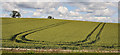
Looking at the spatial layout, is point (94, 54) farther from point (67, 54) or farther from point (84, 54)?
point (67, 54)

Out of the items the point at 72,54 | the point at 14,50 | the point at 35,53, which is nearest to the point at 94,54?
the point at 72,54

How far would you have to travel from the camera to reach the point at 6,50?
10570mm

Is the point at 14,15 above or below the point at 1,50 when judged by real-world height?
below

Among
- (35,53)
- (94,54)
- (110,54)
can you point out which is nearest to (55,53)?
(35,53)

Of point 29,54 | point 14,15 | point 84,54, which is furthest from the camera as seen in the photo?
point 14,15

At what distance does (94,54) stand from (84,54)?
1.00m

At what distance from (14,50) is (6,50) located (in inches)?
27.0

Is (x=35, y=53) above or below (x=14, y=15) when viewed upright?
above

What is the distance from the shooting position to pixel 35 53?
10141 mm

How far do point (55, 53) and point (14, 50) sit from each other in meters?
3.67

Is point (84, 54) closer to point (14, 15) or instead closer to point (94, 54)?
point (94, 54)

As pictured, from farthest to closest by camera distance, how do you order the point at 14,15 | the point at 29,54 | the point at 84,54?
the point at 14,15 < the point at 84,54 < the point at 29,54

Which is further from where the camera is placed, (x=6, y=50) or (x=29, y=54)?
(x=6, y=50)

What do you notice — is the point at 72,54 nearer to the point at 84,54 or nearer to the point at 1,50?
the point at 84,54
